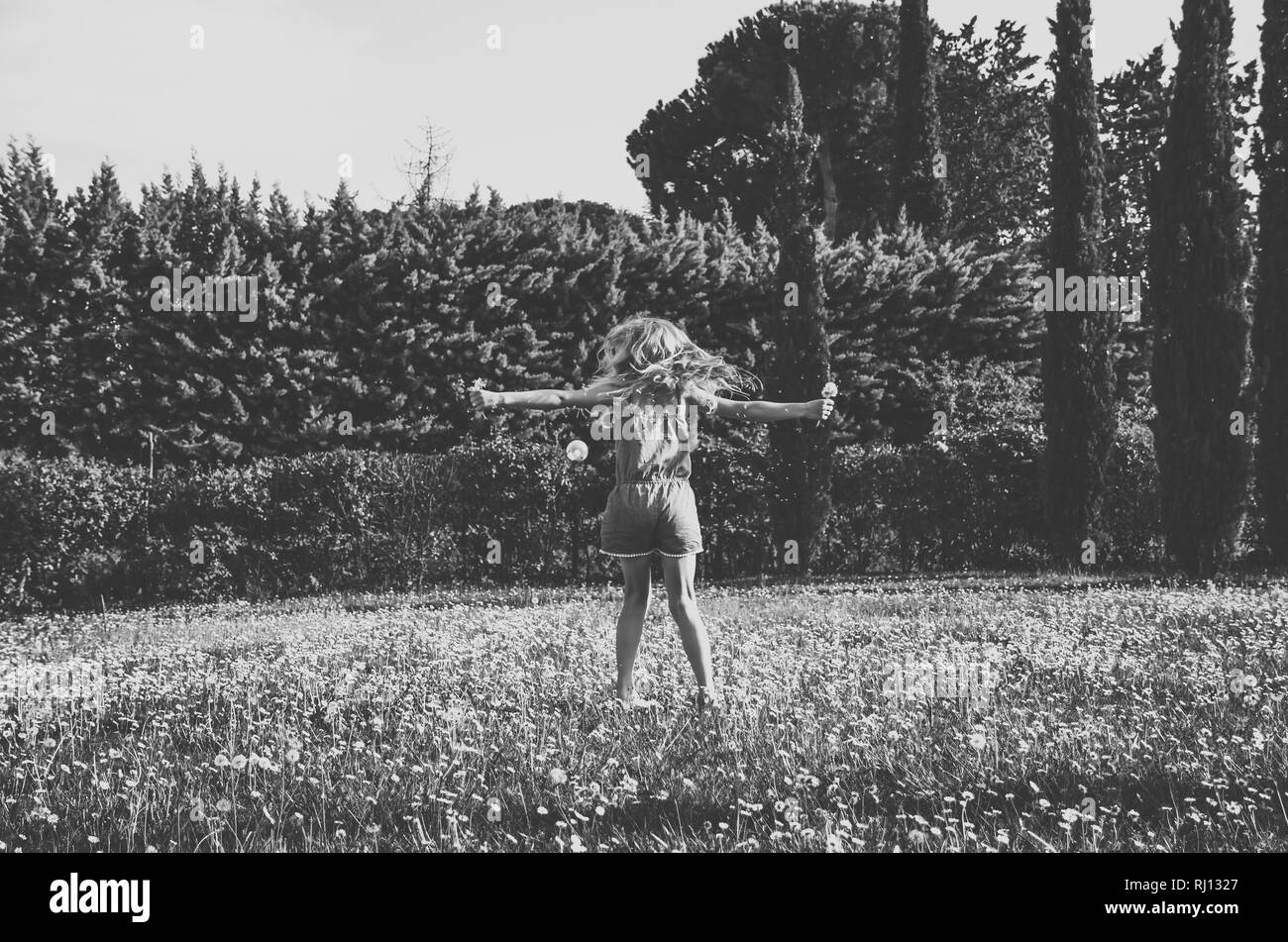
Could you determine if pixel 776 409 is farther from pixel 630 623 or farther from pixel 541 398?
pixel 630 623

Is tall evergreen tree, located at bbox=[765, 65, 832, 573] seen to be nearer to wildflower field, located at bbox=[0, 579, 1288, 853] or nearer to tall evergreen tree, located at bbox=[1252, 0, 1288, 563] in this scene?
tall evergreen tree, located at bbox=[1252, 0, 1288, 563]

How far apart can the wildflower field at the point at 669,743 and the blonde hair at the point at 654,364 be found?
1539mm

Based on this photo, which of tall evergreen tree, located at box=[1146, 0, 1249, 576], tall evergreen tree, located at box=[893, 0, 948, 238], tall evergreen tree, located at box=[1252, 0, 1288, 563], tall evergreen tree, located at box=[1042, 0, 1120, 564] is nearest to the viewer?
tall evergreen tree, located at box=[1146, 0, 1249, 576]

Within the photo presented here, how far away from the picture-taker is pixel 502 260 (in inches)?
698

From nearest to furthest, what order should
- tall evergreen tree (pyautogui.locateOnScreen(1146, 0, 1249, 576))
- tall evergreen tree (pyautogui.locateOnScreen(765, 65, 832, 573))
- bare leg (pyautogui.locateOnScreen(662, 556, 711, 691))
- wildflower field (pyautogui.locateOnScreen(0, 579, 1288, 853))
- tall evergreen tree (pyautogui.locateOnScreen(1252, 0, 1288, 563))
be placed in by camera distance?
wildflower field (pyautogui.locateOnScreen(0, 579, 1288, 853))
bare leg (pyautogui.locateOnScreen(662, 556, 711, 691))
tall evergreen tree (pyautogui.locateOnScreen(1146, 0, 1249, 576))
tall evergreen tree (pyautogui.locateOnScreen(1252, 0, 1288, 563))
tall evergreen tree (pyautogui.locateOnScreen(765, 65, 832, 573))

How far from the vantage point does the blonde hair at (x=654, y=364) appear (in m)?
5.41

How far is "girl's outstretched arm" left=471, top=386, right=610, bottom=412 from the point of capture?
15.7 ft

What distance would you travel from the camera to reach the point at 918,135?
89.5 feet

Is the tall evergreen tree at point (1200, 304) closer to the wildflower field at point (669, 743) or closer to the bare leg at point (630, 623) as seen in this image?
the wildflower field at point (669, 743)

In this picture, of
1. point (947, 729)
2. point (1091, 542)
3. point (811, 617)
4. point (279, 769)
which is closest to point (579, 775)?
point (279, 769)

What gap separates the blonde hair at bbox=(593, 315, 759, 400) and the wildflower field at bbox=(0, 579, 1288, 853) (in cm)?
154

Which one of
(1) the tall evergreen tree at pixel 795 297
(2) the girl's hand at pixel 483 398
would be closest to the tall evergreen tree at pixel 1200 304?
(1) the tall evergreen tree at pixel 795 297

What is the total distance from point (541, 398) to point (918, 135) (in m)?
24.7

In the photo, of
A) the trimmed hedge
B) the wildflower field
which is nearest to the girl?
the wildflower field
